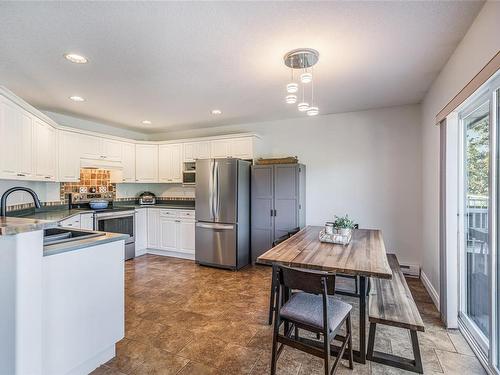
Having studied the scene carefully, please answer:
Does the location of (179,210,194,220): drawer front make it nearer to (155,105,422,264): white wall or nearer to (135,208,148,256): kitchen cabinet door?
(135,208,148,256): kitchen cabinet door

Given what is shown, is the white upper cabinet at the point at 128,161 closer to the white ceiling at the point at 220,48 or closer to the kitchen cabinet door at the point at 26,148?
the white ceiling at the point at 220,48

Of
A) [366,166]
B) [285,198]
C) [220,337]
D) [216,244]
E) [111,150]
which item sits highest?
[111,150]

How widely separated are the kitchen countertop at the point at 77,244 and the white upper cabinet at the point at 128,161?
11.6 ft

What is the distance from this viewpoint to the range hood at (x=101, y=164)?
462 centimetres

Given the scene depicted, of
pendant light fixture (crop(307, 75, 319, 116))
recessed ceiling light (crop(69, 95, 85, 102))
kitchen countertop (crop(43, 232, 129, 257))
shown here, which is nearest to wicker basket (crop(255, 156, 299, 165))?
pendant light fixture (crop(307, 75, 319, 116))

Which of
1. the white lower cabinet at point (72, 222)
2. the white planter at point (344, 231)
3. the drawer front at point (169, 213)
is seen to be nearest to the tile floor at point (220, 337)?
the white planter at point (344, 231)

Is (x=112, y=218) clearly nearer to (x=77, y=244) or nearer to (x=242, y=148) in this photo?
(x=242, y=148)

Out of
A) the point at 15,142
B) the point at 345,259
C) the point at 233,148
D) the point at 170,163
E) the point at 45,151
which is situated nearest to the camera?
the point at 345,259

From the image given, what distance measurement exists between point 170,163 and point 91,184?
1.51 metres

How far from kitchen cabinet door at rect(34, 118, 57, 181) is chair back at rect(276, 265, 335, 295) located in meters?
3.58

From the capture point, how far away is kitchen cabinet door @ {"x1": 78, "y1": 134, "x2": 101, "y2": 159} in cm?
456

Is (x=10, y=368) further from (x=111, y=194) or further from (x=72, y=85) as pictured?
(x=111, y=194)

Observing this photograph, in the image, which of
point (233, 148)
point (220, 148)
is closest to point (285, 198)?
point (233, 148)

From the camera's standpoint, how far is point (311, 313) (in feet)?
6.14
